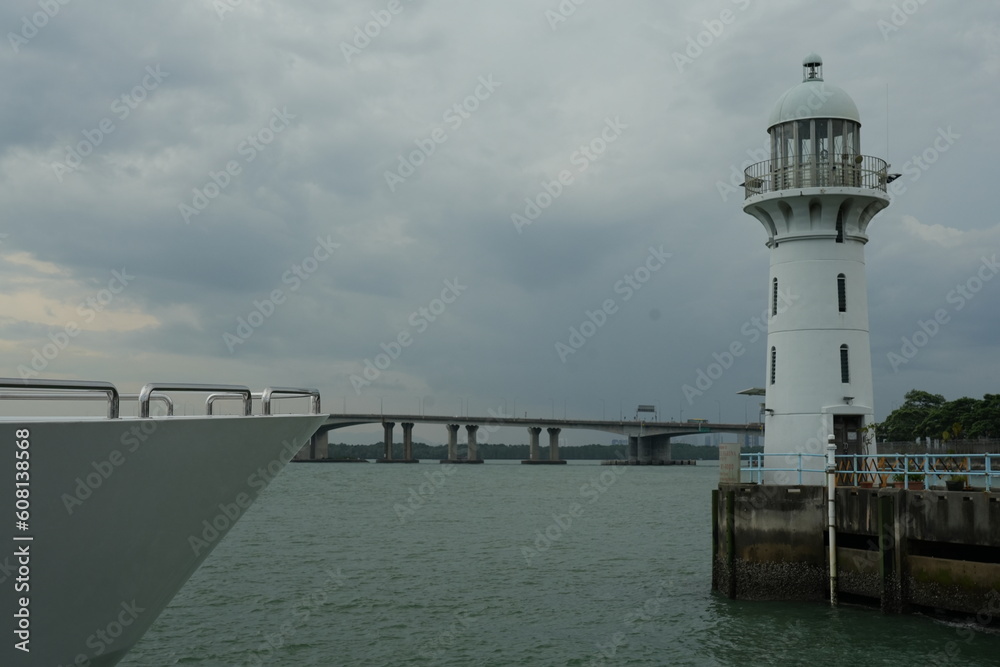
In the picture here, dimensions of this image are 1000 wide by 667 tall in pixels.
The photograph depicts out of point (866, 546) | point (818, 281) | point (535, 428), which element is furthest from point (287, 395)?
point (535, 428)

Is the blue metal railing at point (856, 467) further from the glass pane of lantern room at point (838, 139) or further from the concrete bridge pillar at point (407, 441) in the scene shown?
the concrete bridge pillar at point (407, 441)

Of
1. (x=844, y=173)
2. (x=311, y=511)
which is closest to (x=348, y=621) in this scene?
(x=844, y=173)

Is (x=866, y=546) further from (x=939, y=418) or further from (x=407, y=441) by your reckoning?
(x=407, y=441)

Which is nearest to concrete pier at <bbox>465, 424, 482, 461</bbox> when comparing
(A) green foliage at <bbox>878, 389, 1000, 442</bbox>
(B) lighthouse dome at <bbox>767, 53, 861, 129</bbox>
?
(A) green foliage at <bbox>878, 389, 1000, 442</bbox>

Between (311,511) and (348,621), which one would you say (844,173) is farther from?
(311,511)

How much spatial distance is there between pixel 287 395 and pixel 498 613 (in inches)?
481

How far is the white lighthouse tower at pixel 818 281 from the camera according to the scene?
22.8m

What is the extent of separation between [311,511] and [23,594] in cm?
4558

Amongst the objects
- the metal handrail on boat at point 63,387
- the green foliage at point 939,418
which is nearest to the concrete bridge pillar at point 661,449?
the green foliage at point 939,418

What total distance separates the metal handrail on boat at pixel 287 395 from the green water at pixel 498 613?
7573mm

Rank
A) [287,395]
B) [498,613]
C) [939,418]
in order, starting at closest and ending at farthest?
[287,395]
[498,613]
[939,418]

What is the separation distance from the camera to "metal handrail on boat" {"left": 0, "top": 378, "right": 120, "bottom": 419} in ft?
23.5

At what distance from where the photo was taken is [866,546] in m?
19.0

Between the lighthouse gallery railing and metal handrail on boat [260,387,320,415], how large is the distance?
16.7 metres
